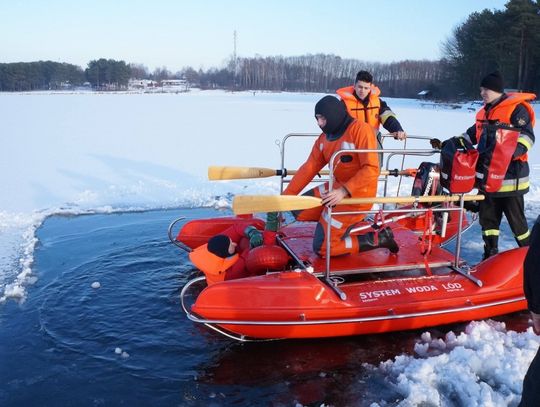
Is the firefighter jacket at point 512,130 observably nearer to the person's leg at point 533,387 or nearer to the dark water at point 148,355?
the dark water at point 148,355

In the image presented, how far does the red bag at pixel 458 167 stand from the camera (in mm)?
4059

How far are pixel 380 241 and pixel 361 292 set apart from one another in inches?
21.9

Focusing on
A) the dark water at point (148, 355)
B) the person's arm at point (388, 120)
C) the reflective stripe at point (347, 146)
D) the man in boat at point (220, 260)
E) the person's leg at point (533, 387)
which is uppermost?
the person's arm at point (388, 120)

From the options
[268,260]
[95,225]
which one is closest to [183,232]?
[268,260]

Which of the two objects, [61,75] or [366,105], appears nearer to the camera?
[366,105]

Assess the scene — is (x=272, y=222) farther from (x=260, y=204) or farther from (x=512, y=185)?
(x=512, y=185)

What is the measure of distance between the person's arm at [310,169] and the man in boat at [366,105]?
115cm

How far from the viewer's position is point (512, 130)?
446 centimetres

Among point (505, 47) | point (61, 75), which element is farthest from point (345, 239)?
point (61, 75)

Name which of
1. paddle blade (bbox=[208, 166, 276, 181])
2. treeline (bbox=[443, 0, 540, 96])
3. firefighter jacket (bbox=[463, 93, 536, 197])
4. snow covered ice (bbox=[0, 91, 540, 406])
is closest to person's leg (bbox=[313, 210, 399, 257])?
snow covered ice (bbox=[0, 91, 540, 406])

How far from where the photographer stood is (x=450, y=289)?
4.13 meters

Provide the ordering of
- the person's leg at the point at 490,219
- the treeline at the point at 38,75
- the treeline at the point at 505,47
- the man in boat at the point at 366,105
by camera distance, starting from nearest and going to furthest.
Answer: the person's leg at the point at 490,219 → the man in boat at the point at 366,105 → the treeline at the point at 505,47 → the treeline at the point at 38,75

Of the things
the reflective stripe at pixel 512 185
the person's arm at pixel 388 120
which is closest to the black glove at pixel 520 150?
the reflective stripe at pixel 512 185

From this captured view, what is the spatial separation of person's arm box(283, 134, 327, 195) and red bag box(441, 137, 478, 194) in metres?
1.09
